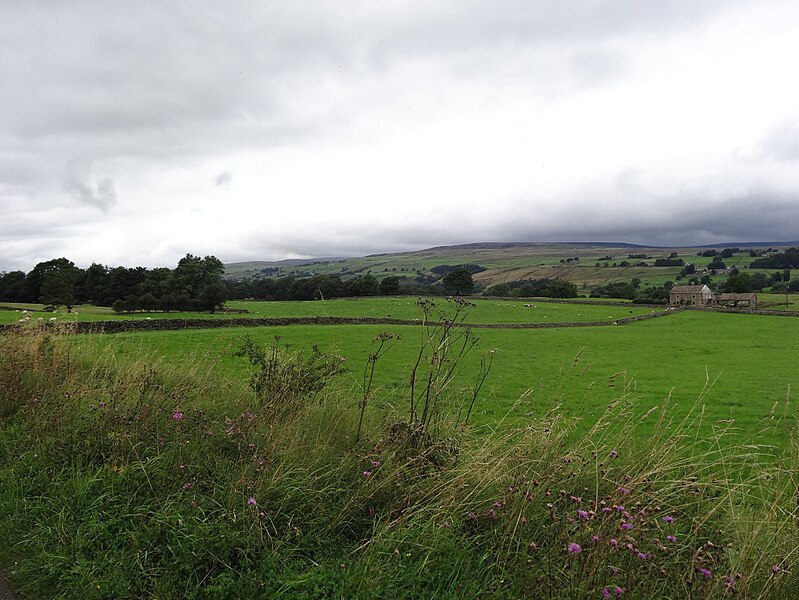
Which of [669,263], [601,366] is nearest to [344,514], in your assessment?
[601,366]

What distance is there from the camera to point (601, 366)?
20.2 m

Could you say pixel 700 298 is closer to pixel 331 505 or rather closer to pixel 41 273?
pixel 331 505

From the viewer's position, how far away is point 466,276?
320ft

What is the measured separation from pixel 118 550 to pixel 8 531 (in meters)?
1.12

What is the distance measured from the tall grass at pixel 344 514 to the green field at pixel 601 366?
1.12 metres

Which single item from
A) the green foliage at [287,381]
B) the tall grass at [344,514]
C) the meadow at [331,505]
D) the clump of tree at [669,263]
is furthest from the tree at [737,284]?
the green foliage at [287,381]

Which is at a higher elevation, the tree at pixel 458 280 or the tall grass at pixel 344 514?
the tall grass at pixel 344 514

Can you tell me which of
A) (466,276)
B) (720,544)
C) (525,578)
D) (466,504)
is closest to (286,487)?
(466,504)

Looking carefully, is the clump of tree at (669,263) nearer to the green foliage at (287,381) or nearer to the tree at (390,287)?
the tree at (390,287)

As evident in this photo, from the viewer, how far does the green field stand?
1084 centimetres

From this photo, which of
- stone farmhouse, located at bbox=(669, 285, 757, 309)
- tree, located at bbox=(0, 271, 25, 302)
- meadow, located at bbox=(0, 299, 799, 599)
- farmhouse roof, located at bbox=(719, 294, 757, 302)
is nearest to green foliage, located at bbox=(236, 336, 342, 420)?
meadow, located at bbox=(0, 299, 799, 599)

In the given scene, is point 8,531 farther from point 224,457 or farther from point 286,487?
point 286,487

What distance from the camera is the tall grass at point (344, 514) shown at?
3371 millimetres

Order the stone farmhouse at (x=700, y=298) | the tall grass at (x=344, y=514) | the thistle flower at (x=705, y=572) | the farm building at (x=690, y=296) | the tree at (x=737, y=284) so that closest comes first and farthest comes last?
the thistle flower at (x=705, y=572)
the tall grass at (x=344, y=514)
the stone farmhouse at (x=700, y=298)
the farm building at (x=690, y=296)
the tree at (x=737, y=284)
